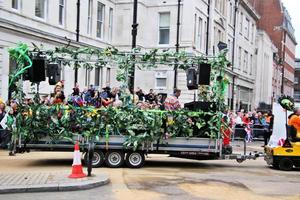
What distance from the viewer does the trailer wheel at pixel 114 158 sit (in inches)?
621

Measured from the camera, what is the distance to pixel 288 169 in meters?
16.3

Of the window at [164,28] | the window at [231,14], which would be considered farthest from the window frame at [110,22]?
the window at [231,14]

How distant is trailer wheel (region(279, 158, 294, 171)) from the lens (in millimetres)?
16297

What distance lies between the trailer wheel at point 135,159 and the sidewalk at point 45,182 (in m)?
3.07

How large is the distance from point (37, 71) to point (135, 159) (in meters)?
3.98

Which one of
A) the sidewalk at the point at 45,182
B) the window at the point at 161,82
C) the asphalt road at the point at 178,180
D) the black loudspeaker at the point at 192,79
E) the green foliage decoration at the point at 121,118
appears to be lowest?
the asphalt road at the point at 178,180

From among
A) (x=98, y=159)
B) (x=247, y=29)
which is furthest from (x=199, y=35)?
(x=98, y=159)

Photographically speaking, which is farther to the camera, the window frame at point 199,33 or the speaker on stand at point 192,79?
the window frame at point 199,33

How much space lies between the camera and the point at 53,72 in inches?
643

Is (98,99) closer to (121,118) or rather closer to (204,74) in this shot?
(121,118)

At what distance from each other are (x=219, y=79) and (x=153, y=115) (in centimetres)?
236

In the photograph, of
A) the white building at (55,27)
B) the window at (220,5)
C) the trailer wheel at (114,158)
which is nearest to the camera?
the trailer wheel at (114,158)

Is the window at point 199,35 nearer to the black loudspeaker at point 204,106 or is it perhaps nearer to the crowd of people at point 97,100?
the crowd of people at point 97,100

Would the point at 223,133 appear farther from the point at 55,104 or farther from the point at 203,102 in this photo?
the point at 55,104
